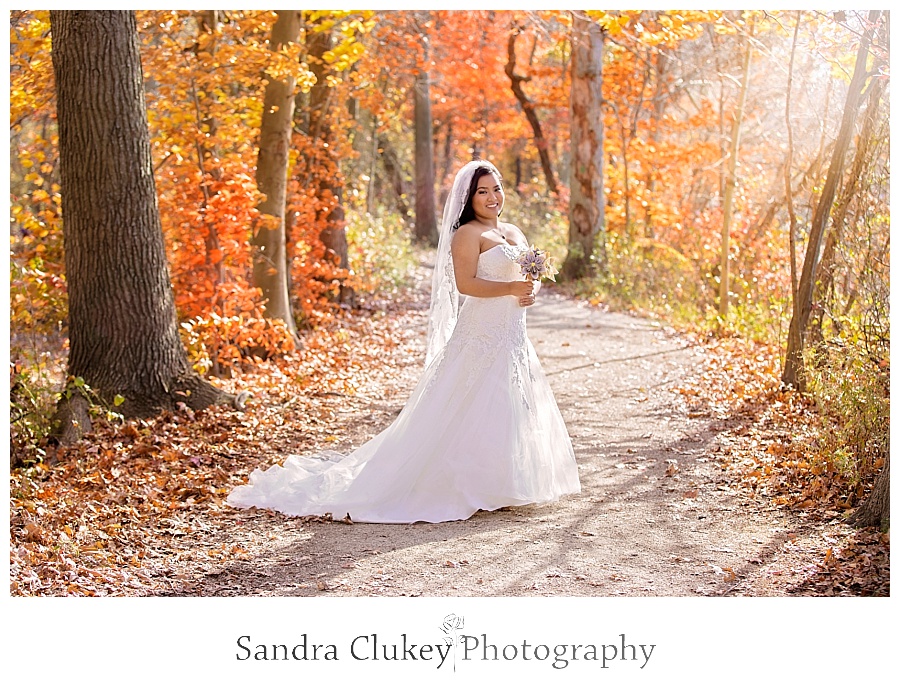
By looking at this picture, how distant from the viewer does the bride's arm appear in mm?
5746

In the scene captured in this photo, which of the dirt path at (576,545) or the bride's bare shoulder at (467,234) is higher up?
the bride's bare shoulder at (467,234)

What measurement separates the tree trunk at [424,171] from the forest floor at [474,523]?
15.2m

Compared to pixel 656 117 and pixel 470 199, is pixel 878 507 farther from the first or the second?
pixel 656 117

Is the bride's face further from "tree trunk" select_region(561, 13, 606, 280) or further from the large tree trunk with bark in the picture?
"tree trunk" select_region(561, 13, 606, 280)

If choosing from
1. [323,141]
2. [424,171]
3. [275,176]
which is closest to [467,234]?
[275,176]

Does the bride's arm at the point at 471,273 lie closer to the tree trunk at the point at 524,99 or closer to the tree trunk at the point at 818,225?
the tree trunk at the point at 818,225

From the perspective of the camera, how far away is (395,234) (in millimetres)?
20484

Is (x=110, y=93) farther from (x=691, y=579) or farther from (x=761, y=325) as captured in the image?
(x=761, y=325)

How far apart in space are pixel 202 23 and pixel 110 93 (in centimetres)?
312

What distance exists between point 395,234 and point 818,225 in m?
13.7

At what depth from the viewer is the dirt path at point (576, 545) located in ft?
14.8

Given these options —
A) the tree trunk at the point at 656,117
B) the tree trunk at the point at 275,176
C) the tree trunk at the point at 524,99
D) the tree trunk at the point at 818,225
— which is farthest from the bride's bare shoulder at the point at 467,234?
the tree trunk at the point at 524,99

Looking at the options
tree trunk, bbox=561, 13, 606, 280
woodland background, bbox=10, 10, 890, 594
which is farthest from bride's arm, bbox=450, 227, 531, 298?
tree trunk, bbox=561, 13, 606, 280
